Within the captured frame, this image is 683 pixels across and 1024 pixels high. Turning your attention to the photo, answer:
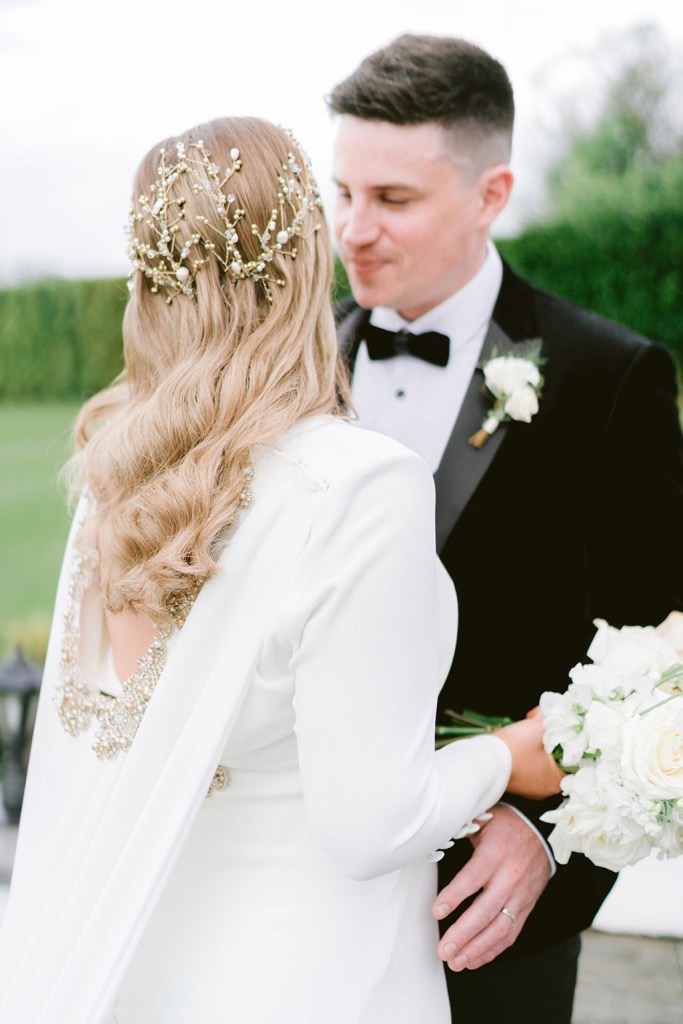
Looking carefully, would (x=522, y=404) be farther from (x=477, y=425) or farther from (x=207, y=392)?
(x=207, y=392)

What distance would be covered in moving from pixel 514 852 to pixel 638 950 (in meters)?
2.04

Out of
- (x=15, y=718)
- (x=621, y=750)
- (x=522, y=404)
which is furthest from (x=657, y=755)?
(x=15, y=718)

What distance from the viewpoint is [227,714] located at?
1.22 metres

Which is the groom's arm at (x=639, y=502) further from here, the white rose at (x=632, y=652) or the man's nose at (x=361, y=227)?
the man's nose at (x=361, y=227)

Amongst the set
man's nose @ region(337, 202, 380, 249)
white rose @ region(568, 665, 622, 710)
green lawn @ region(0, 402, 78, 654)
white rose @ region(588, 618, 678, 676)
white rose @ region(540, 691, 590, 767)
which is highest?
man's nose @ region(337, 202, 380, 249)

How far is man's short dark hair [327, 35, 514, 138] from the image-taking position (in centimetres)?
221

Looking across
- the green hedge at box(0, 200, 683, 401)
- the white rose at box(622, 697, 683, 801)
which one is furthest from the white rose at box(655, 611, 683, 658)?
the green hedge at box(0, 200, 683, 401)

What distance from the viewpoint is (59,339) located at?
6.31 metres

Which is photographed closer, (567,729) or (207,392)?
(207,392)

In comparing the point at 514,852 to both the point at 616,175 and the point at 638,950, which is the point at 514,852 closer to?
the point at 638,950

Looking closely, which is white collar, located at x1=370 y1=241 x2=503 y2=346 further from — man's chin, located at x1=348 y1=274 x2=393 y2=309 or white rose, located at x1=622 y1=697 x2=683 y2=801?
white rose, located at x1=622 y1=697 x2=683 y2=801

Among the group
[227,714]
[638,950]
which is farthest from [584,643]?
[638,950]

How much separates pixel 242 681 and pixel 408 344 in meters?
1.23

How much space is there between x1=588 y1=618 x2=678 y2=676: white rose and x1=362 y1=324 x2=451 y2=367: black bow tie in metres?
0.85
